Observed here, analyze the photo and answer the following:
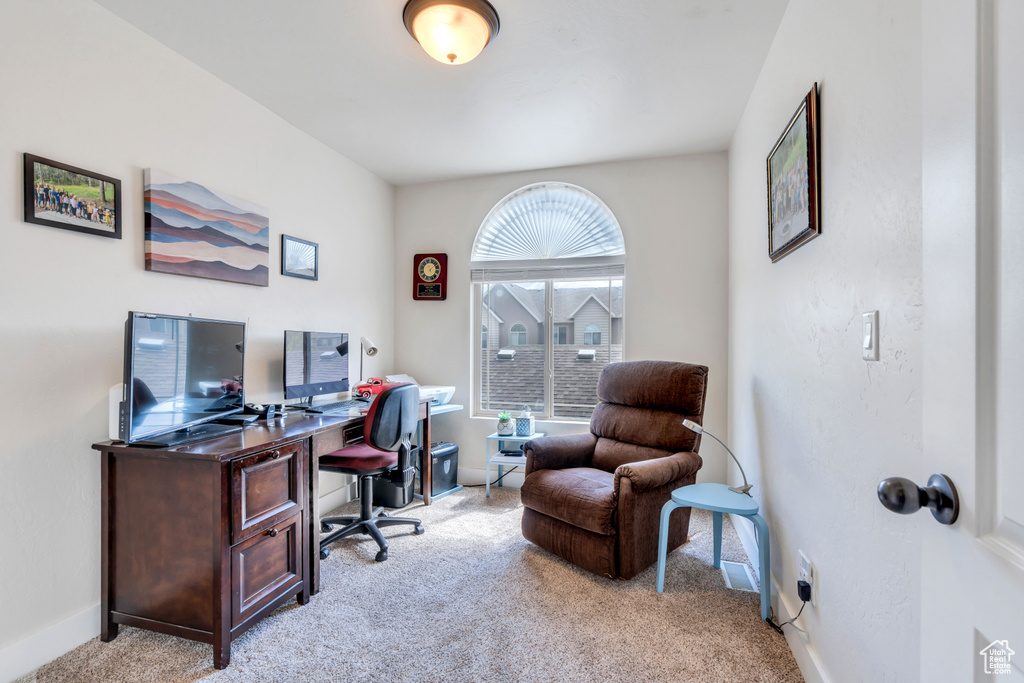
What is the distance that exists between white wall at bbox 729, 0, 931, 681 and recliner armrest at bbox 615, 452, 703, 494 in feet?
1.33

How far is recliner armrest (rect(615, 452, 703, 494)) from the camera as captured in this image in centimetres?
229

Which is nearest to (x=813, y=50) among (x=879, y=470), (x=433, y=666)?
(x=879, y=470)

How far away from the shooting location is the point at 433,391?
373 centimetres

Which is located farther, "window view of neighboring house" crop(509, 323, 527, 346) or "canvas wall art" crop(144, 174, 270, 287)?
"window view of neighboring house" crop(509, 323, 527, 346)

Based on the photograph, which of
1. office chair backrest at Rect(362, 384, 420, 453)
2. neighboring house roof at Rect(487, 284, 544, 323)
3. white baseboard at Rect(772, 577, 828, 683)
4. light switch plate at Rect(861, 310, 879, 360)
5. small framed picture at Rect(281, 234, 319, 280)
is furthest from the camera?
neighboring house roof at Rect(487, 284, 544, 323)

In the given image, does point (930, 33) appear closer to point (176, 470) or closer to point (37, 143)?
point (176, 470)

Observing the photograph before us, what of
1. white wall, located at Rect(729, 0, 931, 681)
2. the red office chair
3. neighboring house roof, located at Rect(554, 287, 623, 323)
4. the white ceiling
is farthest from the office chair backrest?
white wall, located at Rect(729, 0, 931, 681)

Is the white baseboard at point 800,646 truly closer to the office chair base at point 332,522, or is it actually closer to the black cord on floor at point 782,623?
the black cord on floor at point 782,623

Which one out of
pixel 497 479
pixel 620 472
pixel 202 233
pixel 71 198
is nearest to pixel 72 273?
pixel 71 198

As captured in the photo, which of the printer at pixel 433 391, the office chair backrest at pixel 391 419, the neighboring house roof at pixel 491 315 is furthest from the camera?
the neighboring house roof at pixel 491 315

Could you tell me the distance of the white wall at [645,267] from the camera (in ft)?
11.4

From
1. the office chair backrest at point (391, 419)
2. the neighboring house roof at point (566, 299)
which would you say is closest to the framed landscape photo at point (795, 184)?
the neighboring house roof at point (566, 299)

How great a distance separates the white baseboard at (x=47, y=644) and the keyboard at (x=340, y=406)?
4.11 ft

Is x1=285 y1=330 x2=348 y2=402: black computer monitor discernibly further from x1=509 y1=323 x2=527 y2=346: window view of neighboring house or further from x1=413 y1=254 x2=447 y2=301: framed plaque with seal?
x1=509 y1=323 x2=527 y2=346: window view of neighboring house
